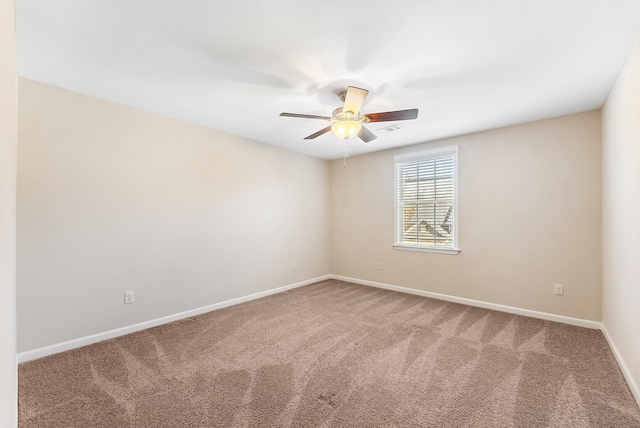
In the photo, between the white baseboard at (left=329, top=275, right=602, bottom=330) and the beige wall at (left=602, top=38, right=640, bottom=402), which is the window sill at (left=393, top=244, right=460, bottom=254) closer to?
the white baseboard at (left=329, top=275, right=602, bottom=330)

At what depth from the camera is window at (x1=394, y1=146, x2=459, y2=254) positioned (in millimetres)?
4008

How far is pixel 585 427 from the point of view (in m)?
1.61

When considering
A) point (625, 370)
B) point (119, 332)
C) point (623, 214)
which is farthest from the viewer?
point (119, 332)

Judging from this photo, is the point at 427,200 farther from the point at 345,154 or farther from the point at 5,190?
the point at 5,190

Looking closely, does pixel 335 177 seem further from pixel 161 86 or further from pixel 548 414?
pixel 548 414

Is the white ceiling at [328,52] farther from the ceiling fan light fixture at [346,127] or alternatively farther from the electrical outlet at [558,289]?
the electrical outlet at [558,289]

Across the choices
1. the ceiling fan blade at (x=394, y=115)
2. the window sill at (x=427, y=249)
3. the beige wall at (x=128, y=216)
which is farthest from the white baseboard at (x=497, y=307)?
the ceiling fan blade at (x=394, y=115)

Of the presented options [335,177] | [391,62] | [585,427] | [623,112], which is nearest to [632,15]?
[623,112]

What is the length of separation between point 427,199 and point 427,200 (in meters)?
0.02

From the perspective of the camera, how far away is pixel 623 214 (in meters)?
2.21

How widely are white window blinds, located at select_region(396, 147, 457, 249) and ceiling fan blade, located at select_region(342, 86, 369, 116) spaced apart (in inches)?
84.5

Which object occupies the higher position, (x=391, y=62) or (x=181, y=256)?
(x=391, y=62)

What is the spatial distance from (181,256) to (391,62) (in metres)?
3.02

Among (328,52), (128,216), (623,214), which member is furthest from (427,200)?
(128,216)
